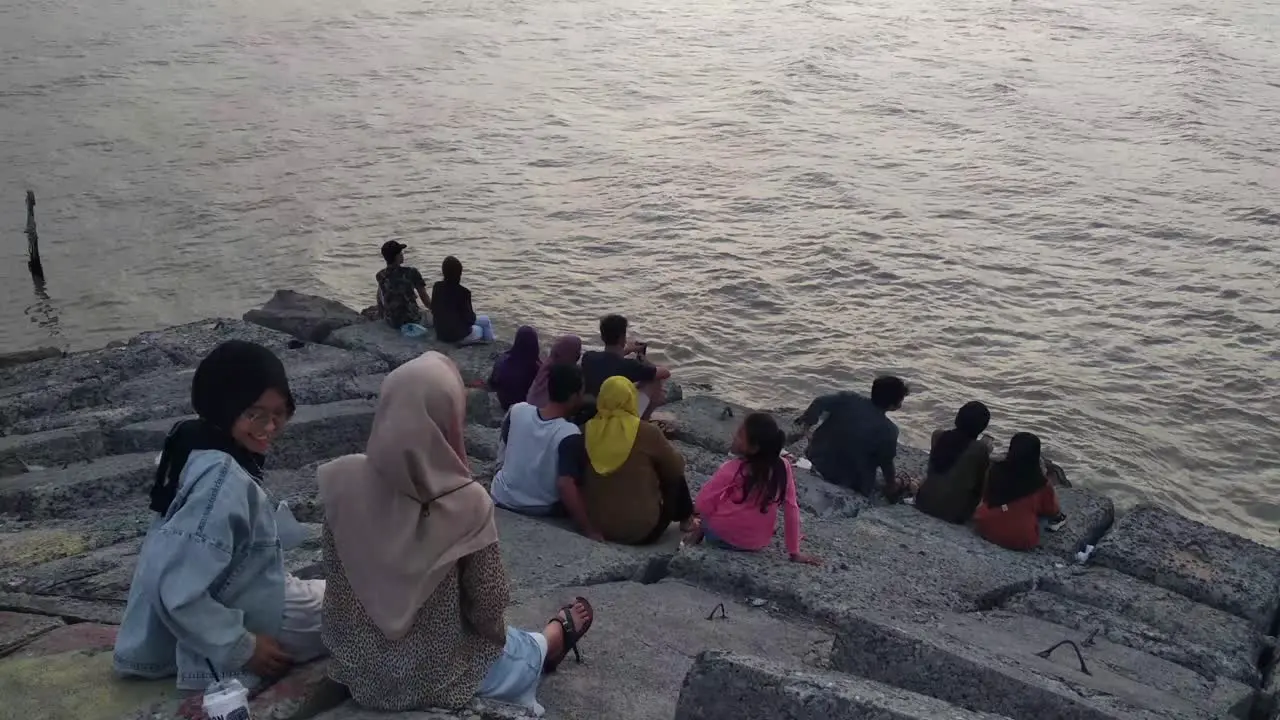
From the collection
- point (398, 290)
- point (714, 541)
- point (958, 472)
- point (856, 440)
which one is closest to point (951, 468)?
point (958, 472)

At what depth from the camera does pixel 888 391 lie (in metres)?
7.89

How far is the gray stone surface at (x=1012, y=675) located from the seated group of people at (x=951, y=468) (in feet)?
6.02

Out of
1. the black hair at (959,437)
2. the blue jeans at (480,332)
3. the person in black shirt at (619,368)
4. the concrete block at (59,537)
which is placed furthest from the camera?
the blue jeans at (480,332)

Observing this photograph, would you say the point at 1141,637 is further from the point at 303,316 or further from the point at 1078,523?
the point at 303,316

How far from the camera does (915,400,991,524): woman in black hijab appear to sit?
7.93 metres

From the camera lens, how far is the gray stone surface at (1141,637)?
20.1ft

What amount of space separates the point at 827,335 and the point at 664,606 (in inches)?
375

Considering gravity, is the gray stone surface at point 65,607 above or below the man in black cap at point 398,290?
above

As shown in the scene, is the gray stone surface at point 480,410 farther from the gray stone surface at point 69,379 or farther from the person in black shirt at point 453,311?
the gray stone surface at point 69,379

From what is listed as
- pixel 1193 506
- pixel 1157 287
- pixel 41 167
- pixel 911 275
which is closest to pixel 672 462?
pixel 1193 506

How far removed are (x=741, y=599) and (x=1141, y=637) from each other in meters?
2.24

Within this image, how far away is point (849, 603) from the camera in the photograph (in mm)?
5719

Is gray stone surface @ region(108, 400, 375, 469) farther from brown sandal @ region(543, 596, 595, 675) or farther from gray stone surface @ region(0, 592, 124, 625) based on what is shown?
brown sandal @ region(543, 596, 595, 675)

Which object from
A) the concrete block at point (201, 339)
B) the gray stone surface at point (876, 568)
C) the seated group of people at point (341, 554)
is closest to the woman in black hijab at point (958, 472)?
the gray stone surface at point (876, 568)
